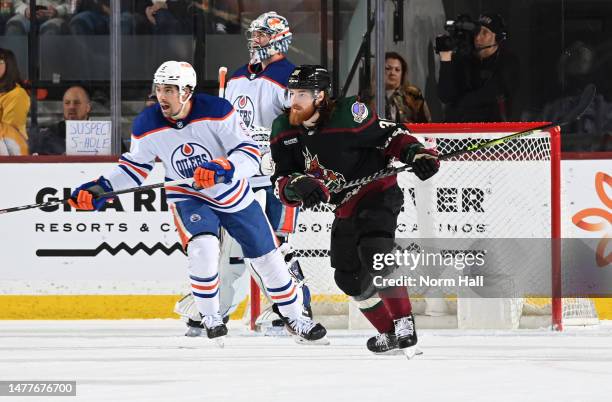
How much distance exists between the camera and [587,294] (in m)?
6.06

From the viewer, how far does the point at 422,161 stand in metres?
4.44

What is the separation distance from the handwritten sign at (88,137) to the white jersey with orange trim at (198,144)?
46.0 inches

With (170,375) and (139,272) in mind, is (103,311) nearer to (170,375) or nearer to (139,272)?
(139,272)

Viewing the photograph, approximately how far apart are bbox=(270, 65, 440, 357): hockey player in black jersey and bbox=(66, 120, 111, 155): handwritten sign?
5.83 ft

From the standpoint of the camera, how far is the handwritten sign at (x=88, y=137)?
6293 millimetres

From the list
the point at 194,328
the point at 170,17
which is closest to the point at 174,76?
the point at 194,328

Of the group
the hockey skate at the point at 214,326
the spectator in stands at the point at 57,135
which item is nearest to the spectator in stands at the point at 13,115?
the spectator in stands at the point at 57,135

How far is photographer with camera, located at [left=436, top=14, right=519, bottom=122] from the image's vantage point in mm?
6184

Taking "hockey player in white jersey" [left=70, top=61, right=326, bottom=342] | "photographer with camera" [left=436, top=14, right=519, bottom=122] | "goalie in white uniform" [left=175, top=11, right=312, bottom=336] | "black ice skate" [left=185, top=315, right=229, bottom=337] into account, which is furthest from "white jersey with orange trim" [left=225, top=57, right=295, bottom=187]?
"photographer with camera" [left=436, top=14, right=519, bottom=122]

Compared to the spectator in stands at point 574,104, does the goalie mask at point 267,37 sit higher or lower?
higher

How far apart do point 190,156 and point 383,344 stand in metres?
0.94

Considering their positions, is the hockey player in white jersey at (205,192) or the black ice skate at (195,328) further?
the black ice skate at (195,328)

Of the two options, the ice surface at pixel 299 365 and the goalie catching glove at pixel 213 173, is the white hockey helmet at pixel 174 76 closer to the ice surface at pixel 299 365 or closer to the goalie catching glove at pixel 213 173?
the goalie catching glove at pixel 213 173

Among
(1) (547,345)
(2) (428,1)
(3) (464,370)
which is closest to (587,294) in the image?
(1) (547,345)
